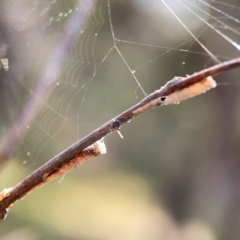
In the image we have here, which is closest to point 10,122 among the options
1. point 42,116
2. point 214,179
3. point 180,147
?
point 42,116

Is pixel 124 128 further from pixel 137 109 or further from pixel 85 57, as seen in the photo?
pixel 137 109

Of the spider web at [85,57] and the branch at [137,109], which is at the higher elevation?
the spider web at [85,57]

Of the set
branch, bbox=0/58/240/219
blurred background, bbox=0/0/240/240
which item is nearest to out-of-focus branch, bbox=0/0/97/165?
blurred background, bbox=0/0/240/240

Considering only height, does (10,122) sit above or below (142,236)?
above

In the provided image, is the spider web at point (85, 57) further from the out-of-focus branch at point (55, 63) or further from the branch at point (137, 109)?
the branch at point (137, 109)

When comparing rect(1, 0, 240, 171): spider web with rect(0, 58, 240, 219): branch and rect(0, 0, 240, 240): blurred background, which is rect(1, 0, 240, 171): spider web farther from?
rect(0, 58, 240, 219): branch

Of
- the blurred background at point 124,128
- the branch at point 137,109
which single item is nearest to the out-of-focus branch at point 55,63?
the blurred background at point 124,128

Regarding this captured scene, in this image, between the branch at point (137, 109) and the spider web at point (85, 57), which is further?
the spider web at point (85, 57)

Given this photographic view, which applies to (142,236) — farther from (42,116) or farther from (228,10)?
(228,10)
